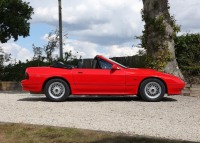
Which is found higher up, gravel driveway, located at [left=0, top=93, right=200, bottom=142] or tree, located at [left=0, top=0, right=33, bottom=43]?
tree, located at [left=0, top=0, right=33, bottom=43]

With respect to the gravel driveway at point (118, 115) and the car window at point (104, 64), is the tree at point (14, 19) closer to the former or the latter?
the gravel driveway at point (118, 115)

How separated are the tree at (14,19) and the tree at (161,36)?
835 cm

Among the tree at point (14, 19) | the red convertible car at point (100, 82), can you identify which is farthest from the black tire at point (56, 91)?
the tree at point (14, 19)

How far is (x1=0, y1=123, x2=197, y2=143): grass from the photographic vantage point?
7.09m

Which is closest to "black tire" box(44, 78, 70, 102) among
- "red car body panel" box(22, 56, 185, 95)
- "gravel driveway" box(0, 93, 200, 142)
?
"red car body panel" box(22, 56, 185, 95)

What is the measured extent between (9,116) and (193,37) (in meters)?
9.61

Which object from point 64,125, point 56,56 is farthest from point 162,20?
point 64,125

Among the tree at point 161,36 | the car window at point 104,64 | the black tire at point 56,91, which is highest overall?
the tree at point 161,36

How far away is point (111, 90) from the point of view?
43.9 feet

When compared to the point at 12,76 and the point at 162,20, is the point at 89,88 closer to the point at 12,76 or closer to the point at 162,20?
the point at 162,20

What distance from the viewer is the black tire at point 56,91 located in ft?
43.5

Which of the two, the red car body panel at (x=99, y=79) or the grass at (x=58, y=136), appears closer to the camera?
the grass at (x=58, y=136)

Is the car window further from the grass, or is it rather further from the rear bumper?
the grass

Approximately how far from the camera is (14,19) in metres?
22.6
